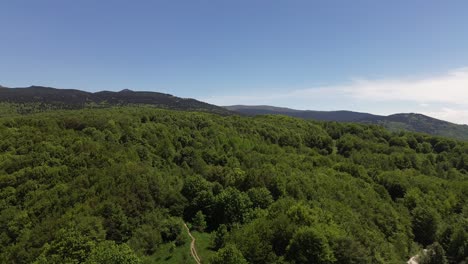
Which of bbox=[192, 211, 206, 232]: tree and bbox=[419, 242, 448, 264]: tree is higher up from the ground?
bbox=[192, 211, 206, 232]: tree

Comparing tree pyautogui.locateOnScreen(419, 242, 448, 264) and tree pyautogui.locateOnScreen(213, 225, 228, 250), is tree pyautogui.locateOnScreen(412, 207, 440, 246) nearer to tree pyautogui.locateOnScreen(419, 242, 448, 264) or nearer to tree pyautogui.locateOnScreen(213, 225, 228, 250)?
tree pyautogui.locateOnScreen(419, 242, 448, 264)

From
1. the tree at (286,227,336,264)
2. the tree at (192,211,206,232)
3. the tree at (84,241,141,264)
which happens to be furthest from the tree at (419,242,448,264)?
the tree at (84,241,141,264)

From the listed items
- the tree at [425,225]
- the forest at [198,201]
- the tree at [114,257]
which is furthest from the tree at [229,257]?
the tree at [425,225]

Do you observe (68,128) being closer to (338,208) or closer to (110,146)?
(110,146)

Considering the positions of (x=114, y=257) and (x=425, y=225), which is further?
(x=425, y=225)

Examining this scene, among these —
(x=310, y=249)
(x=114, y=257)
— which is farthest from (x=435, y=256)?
(x=114, y=257)

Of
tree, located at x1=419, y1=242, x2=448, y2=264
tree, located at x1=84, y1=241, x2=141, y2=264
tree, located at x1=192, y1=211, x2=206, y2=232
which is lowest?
tree, located at x1=419, y1=242, x2=448, y2=264

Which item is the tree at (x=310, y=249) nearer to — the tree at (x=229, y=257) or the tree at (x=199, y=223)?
the tree at (x=229, y=257)

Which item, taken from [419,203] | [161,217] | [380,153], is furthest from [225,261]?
[380,153]

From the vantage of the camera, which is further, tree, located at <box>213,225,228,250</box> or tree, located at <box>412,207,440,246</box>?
tree, located at <box>412,207,440,246</box>

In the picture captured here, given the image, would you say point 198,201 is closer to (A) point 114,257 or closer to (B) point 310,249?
(A) point 114,257
